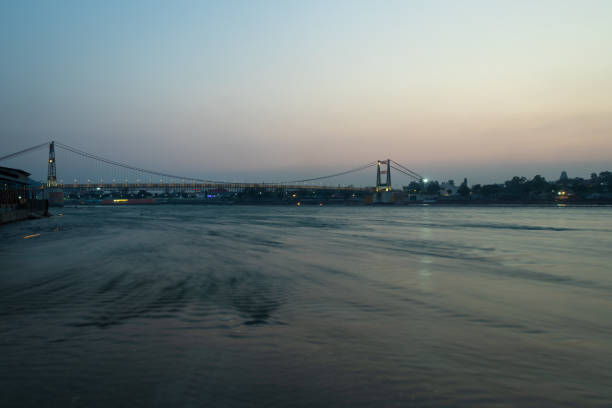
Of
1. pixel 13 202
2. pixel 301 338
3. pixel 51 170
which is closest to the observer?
pixel 301 338

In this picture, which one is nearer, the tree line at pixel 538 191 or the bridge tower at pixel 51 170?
the bridge tower at pixel 51 170

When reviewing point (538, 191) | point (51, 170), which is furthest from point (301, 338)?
point (538, 191)

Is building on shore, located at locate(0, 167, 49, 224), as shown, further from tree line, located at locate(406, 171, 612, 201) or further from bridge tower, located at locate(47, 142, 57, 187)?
tree line, located at locate(406, 171, 612, 201)

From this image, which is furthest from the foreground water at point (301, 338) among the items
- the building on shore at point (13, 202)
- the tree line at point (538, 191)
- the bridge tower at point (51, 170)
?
the tree line at point (538, 191)

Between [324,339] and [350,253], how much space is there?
1213 cm

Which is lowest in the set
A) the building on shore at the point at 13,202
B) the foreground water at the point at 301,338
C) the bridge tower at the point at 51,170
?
the foreground water at the point at 301,338

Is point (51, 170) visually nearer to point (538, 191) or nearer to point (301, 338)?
point (301, 338)

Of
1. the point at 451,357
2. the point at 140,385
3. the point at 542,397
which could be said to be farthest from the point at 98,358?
→ the point at 542,397

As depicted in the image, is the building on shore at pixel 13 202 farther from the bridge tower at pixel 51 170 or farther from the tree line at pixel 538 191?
the tree line at pixel 538 191

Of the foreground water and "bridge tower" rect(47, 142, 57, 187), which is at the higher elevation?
"bridge tower" rect(47, 142, 57, 187)

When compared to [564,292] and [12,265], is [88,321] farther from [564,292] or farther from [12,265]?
[564,292]

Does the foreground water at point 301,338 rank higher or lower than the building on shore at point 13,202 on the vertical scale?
lower

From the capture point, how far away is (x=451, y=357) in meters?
5.22

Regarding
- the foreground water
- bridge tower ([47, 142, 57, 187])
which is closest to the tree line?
bridge tower ([47, 142, 57, 187])
